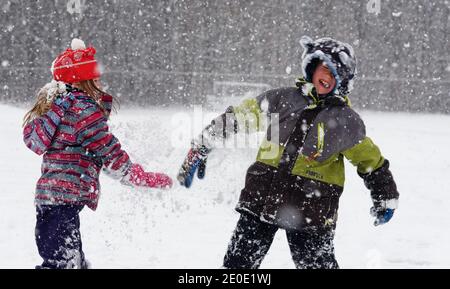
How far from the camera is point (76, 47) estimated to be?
9.29ft

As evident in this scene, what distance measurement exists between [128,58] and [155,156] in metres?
6.03

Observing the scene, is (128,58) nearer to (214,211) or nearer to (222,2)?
(222,2)

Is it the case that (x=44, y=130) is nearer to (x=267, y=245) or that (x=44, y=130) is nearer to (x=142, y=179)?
(x=142, y=179)

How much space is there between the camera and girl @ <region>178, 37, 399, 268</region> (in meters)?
2.69

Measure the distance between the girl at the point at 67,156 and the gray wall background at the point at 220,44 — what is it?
10240 millimetres

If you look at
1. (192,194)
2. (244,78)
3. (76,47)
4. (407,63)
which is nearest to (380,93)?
(407,63)

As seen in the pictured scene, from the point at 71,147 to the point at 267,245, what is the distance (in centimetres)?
107

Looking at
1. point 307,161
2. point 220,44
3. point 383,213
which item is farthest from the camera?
point 220,44

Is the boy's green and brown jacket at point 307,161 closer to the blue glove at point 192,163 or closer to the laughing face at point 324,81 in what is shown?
the laughing face at point 324,81

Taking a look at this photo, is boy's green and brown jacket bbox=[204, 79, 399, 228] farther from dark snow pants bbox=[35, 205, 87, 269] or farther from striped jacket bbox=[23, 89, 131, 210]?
dark snow pants bbox=[35, 205, 87, 269]

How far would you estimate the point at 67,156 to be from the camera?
2.62 metres

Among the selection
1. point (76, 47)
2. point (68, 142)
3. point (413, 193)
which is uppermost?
point (76, 47)

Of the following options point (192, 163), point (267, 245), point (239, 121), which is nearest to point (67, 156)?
point (192, 163)

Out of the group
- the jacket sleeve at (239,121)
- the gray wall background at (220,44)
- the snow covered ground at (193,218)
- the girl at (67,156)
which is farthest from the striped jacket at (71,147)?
the gray wall background at (220,44)
